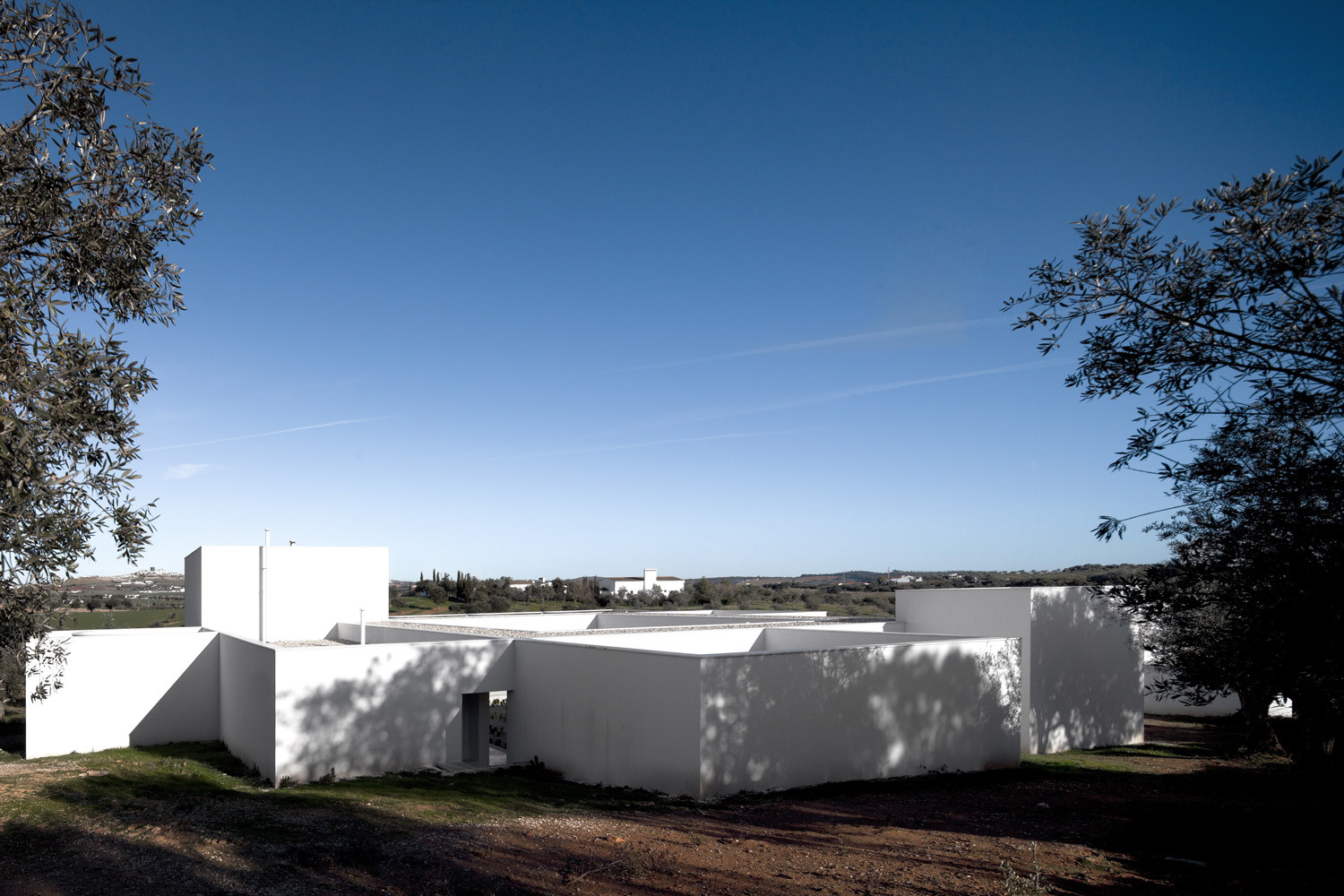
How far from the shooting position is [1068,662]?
20.6 meters

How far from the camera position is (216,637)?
68.7ft

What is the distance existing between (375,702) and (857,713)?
9.27 meters

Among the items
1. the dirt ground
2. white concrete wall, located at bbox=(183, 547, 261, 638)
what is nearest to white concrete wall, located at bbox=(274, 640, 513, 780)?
the dirt ground

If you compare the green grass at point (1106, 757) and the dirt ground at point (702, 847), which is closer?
the dirt ground at point (702, 847)

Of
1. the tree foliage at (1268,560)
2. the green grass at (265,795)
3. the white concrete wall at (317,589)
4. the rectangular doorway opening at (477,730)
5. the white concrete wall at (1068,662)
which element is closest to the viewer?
the tree foliage at (1268,560)

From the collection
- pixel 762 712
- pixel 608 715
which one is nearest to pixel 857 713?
pixel 762 712

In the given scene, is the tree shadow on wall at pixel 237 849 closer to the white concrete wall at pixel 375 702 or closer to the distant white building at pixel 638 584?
the white concrete wall at pixel 375 702

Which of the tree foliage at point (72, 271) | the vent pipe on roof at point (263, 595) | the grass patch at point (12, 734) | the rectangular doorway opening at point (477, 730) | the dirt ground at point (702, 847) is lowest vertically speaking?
the grass patch at point (12, 734)

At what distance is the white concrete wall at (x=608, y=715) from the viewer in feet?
41.9

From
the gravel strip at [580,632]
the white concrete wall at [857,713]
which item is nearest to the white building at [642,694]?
the white concrete wall at [857,713]

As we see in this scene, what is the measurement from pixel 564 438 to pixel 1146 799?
26.4m

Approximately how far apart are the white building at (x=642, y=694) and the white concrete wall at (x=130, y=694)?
1.6 inches

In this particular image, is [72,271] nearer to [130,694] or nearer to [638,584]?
[130,694]

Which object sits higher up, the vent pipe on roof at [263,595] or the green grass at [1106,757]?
the vent pipe on roof at [263,595]
